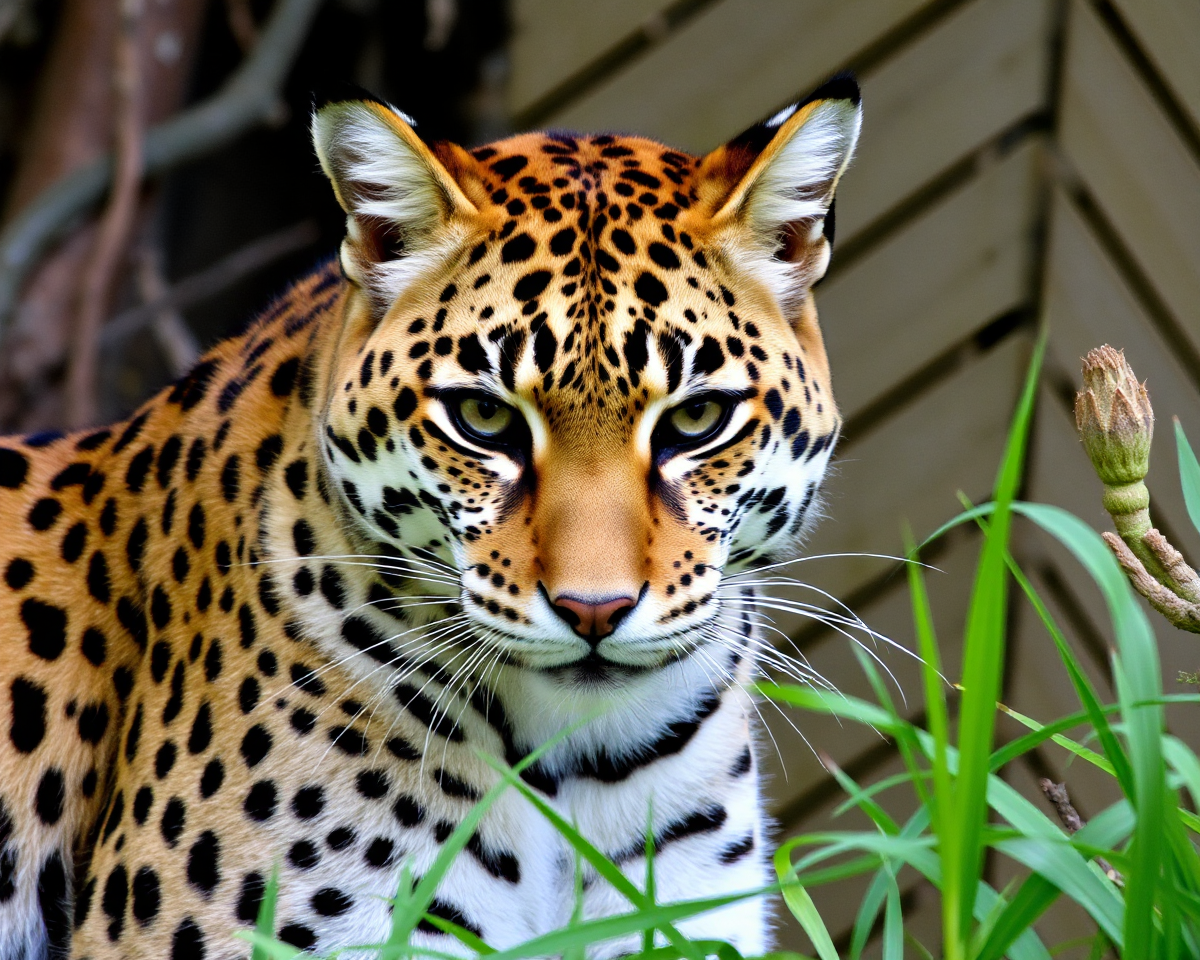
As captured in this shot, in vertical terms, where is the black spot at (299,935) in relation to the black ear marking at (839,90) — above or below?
below

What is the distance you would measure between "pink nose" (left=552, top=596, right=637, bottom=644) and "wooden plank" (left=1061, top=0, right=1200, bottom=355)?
8.04ft

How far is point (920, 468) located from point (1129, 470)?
105 inches

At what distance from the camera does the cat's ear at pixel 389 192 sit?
6.43ft

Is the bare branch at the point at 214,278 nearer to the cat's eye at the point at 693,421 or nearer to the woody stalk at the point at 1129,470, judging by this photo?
the cat's eye at the point at 693,421

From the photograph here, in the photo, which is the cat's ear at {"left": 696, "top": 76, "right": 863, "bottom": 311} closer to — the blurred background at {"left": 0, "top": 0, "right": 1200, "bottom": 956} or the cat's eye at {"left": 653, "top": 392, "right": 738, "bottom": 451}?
the cat's eye at {"left": 653, "top": 392, "right": 738, "bottom": 451}

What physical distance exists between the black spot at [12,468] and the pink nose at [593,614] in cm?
123

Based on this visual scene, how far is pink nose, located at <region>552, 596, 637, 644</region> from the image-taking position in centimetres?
174

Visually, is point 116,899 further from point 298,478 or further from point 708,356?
point 708,356

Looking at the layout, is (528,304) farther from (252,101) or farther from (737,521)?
(252,101)

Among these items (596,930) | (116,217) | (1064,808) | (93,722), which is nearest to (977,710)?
(1064,808)

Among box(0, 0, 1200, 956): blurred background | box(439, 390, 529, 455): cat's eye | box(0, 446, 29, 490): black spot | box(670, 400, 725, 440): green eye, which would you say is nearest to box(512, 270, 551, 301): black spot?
box(439, 390, 529, 455): cat's eye

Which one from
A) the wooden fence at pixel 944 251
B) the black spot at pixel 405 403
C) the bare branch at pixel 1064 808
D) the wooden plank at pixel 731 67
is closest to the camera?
the bare branch at pixel 1064 808

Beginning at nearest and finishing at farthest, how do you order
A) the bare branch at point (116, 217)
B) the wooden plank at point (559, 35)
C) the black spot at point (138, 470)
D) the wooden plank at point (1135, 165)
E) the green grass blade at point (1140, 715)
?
the green grass blade at point (1140, 715) < the black spot at point (138, 470) < the wooden plank at point (1135, 165) < the wooden plank at point (559, 35) < the bare branch at point (116, 217)

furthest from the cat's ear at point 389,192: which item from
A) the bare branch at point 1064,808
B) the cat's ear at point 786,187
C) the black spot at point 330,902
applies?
the bare branch at point 1064,808
